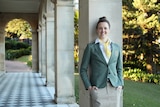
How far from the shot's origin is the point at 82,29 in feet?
15.1

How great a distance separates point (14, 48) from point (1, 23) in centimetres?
1928

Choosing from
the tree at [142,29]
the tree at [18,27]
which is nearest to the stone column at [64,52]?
the tree at [142,29]

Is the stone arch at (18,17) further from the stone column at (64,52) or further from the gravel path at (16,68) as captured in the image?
the stone column at (64,52)

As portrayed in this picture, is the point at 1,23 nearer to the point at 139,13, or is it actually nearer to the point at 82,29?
the point at 139,13

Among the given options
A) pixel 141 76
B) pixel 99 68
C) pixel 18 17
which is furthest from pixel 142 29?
pixel 99 68

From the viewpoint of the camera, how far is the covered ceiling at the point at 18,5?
1759 cm

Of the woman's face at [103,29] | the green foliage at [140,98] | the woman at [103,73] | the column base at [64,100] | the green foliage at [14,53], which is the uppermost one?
the woman's face at [103,29]

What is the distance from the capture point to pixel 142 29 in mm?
19766

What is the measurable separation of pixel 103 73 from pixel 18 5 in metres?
16.7

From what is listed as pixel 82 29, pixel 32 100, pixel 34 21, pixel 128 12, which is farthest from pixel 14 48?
pixel 82 29

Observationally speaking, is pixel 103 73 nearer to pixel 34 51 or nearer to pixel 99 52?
pixel 99 52

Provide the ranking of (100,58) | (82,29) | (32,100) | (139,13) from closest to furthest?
(100,58) → (82,29) → (32,100) → (139,13)

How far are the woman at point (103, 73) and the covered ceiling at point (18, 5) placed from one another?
46.5 ft

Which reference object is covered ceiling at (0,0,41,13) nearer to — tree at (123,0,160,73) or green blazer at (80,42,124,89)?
tree at (123,0,160,73)
